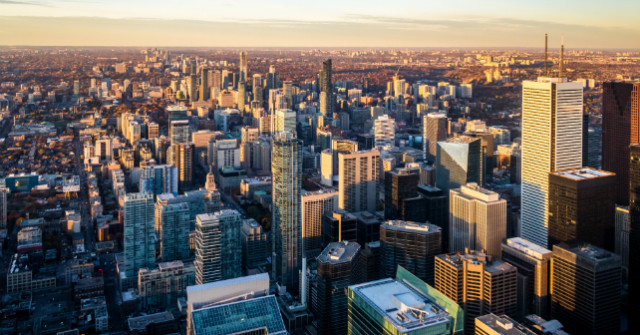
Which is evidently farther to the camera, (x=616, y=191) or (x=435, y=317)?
(x=616, y=191)


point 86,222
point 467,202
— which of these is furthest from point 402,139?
point 86,222

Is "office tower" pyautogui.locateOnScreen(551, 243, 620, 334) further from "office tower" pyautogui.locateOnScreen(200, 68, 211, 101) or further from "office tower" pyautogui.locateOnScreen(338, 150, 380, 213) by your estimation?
"office tower" pyautogui.locateOnScreen(200, 68, 211, 101)

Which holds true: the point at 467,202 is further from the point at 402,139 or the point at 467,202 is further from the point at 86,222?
the point at 402,139

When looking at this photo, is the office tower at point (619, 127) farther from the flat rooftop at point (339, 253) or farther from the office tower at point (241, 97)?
the office tower at point (241, 97)

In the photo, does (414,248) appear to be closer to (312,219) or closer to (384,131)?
(312,219)

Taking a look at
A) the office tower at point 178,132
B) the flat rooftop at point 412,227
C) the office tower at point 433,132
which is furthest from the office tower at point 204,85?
the flat rooftop at point 412,227

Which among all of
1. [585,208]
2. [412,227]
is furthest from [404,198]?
[585,208]
